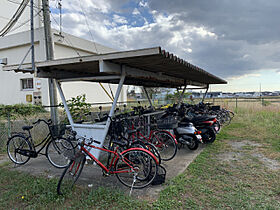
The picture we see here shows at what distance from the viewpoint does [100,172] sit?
370cm

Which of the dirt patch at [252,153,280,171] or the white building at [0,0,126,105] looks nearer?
the dirt patch at [252,153,280,171]

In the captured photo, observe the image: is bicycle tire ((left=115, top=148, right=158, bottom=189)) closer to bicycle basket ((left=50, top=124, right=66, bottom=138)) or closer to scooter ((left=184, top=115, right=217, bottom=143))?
bicycle basket ((left=50, top=124, right=66, bottom=138))

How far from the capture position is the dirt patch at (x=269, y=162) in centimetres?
378

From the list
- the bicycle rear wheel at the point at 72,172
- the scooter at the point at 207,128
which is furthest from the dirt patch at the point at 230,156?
the bicycle rear wheel at the point at 72,172

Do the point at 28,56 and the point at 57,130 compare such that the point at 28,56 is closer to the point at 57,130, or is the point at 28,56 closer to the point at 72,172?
the point at 57,130

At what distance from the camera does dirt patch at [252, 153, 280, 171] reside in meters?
3.78

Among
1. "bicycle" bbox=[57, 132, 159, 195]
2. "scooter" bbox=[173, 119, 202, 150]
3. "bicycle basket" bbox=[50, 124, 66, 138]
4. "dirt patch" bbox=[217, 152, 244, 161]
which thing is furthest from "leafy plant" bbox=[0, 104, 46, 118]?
"dirt patch" bbox=[217, 152, 244, 161]

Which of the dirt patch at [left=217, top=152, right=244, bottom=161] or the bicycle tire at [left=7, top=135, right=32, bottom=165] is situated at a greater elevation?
the bicycle tire at [left=7, top=135, right=32, bottom=165]

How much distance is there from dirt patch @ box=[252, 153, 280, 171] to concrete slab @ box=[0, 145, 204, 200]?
4.44 ft

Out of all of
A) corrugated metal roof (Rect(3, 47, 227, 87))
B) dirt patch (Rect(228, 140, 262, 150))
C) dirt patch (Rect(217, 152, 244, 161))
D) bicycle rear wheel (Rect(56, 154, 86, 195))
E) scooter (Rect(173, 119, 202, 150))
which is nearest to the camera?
bicycle rear wheel (Rect(56, 154, 86, 195))

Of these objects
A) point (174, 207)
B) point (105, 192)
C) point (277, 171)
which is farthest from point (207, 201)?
point (277, 171)

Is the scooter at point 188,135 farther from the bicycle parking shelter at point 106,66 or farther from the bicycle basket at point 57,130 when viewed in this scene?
the bicycle basket at point 57,130

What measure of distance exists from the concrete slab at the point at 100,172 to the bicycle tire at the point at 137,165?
126 millimetres

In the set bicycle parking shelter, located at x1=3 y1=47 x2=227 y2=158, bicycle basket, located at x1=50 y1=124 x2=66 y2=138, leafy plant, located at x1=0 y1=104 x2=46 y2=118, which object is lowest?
bicycle basket, located at x1=50 y1=124 x2=66 y2=138
